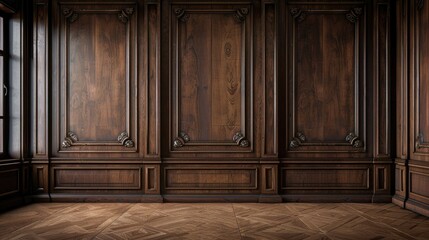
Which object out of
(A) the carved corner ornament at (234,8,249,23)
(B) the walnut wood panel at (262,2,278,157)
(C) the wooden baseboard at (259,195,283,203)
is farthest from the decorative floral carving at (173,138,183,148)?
(A) the carved corner ornament at (234,8,249,23)

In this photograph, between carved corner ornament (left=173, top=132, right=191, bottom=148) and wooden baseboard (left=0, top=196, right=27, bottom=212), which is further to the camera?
carved corner ornament (left=173, top=132, right=191, bottom=148)

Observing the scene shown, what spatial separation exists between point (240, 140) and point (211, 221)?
3.27 feet

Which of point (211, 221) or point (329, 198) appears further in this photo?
point (329, 198)

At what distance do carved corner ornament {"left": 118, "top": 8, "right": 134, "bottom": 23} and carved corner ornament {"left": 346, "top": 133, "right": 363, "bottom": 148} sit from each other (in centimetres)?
228

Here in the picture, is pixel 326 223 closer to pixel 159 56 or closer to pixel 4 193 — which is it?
pixel 159 56

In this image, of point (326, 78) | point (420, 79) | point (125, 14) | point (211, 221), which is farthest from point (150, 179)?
point (420, 79)

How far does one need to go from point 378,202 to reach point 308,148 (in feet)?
2.56

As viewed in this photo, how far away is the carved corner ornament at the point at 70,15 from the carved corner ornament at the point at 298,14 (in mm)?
1982

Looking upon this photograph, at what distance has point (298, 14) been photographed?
3709 millimetres

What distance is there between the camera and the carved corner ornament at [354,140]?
3.69 m

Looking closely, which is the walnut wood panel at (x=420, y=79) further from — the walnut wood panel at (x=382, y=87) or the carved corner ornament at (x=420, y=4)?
the walnut wood panel at (x=382, y=87)

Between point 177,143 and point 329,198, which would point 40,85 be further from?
point 329,198

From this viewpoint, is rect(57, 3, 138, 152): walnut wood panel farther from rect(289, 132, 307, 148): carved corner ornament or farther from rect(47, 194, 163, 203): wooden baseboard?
rect(289, 132, 307, 148): carved corner ornament

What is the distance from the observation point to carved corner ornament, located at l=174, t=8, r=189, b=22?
3711 millimetres
